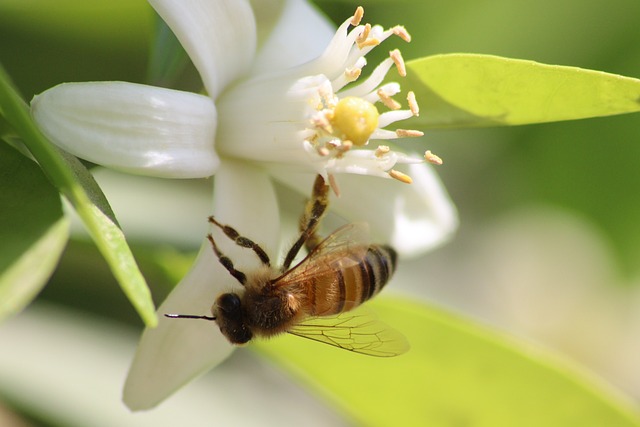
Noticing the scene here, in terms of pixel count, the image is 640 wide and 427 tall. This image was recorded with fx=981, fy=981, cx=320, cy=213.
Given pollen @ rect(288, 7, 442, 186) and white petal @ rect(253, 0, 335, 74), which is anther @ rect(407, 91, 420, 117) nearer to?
pollen @ rect(288, 7, 442, 186)

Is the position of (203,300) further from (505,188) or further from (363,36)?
(505,188)

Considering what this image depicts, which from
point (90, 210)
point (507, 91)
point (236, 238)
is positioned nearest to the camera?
point (90, 210)

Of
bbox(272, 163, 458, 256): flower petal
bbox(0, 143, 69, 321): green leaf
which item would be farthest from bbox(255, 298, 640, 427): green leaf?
bbox(0, 143, 69, 321): green leaf

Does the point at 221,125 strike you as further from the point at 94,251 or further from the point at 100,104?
the point at 94,251

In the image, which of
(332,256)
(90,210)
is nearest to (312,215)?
(332,256)

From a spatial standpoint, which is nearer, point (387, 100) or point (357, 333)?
point (387, 100)

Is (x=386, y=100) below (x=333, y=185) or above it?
above

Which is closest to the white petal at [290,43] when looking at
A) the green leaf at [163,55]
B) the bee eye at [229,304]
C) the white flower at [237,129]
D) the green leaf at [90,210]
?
the white flower at [237,129]
